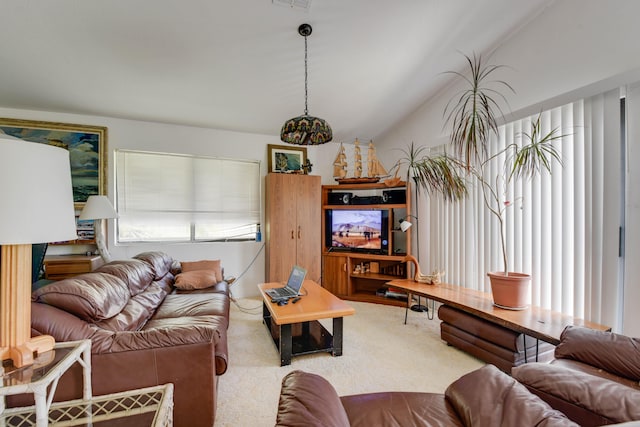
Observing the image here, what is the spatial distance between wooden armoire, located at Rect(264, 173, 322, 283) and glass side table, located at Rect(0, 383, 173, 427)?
9.31ft

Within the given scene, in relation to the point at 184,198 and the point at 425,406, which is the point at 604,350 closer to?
the point at 425,406

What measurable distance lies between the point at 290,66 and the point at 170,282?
2802 mm

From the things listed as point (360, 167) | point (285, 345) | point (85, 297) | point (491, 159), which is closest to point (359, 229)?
point (360, 167)

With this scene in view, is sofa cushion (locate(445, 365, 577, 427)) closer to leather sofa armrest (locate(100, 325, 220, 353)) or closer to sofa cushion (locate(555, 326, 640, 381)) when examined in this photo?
sofa cushion (locate(555, 326, 640, 381))

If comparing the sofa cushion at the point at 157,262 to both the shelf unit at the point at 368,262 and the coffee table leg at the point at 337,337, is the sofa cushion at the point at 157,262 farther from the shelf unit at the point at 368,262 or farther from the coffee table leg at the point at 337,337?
the shelf unit at the point at 368,262

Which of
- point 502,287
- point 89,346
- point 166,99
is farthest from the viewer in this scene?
point 166,99

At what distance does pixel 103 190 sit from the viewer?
355 cm

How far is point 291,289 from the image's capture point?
284cm

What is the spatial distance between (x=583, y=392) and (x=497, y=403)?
39 centimetres

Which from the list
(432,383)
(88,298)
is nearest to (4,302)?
(88,298)

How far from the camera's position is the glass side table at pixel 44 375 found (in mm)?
991

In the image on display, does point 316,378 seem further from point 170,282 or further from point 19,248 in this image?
point 170,282

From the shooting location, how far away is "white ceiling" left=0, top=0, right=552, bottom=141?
219 cm

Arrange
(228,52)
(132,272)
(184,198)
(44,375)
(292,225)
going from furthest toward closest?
(292,225) → (184,198) → (228,52) → (132,272) → (44,375)
